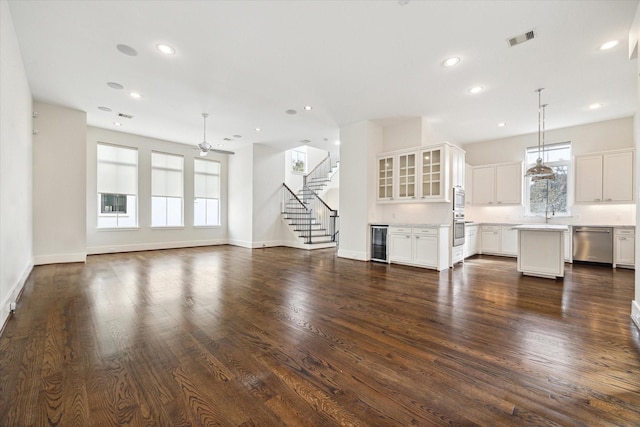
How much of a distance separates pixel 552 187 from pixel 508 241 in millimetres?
1723

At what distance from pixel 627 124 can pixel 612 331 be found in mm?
6028

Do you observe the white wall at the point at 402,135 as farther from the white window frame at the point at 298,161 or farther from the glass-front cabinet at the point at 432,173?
the white window frame at the point at 298,161

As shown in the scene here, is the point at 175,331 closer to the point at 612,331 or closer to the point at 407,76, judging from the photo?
the point at 612,331

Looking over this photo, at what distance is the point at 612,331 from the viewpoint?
101 inches

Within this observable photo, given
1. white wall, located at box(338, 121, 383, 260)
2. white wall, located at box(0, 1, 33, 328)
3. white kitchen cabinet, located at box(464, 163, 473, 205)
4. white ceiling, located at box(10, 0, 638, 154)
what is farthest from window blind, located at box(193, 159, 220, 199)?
white kitchen cabinet, located at box(464, 163, 473, 205)

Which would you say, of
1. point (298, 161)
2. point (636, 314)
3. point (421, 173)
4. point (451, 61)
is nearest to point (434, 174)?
point (421, 173)

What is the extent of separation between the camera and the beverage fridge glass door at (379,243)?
20.0 feet

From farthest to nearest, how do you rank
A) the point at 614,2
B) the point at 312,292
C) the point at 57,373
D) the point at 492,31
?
1. the point at 312,292
2. the point at 492,31
3. the point at 614,2
4. the point at 57,373

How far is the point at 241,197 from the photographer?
9000mm

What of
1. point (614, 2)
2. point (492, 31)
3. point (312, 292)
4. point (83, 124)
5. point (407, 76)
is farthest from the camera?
point (83, 124)

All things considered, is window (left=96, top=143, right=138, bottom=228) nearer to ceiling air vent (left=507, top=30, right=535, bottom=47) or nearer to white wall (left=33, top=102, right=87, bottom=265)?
Result: white wall (left=33, top=102, right=87, bottom=265)

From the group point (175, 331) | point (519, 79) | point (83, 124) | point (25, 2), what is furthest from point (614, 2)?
point (83, 124)

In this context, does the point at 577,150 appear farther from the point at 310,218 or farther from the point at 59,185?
the point at 59,185

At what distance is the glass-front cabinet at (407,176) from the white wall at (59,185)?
692 centimetres
